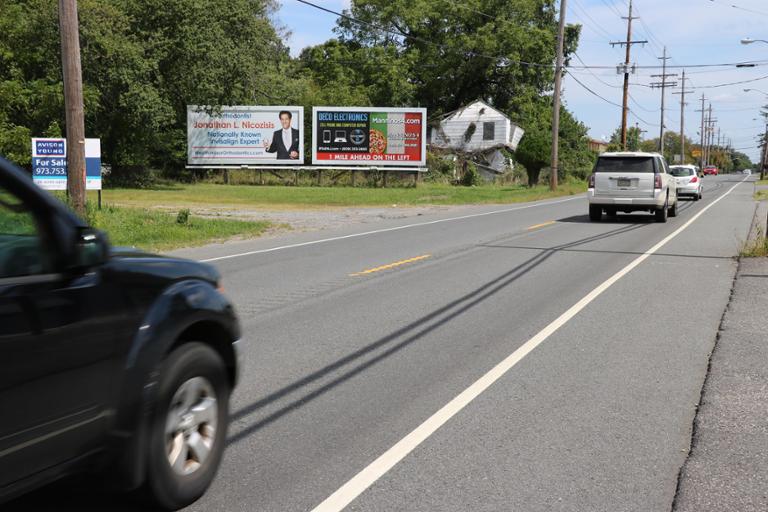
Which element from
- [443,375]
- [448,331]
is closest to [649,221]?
[448,331]

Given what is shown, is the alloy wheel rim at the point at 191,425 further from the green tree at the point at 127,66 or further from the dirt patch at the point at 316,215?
the green tree at the point at 127,66

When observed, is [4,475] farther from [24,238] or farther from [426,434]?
[426,434]

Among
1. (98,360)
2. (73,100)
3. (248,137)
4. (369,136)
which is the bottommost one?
(98,360)

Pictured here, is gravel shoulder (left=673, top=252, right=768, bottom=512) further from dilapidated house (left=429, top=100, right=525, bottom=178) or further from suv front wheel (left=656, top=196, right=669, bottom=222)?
dilapidated house (left=429, top=100, right=525, bottom=178)

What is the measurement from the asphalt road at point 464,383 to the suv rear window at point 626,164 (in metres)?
8.50

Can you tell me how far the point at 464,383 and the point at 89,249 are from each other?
3604 millimetres

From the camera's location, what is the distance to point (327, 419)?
5266 millimetres

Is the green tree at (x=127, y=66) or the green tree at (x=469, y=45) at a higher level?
the green tree at (x=469, y=45)

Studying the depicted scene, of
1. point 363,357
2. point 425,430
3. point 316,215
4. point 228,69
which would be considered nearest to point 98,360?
point 425,430

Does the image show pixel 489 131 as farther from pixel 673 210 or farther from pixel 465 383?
pixel 465 383

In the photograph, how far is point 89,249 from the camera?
325 centimetres

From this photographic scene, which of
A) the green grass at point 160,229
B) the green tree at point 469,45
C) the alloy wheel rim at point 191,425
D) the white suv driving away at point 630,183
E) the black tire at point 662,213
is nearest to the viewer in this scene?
the alloy wheel rim at point 191,425

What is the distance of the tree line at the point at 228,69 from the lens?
36719mm

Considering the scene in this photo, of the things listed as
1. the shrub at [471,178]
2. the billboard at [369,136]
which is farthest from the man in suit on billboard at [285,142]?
the shrub at [471,178]
